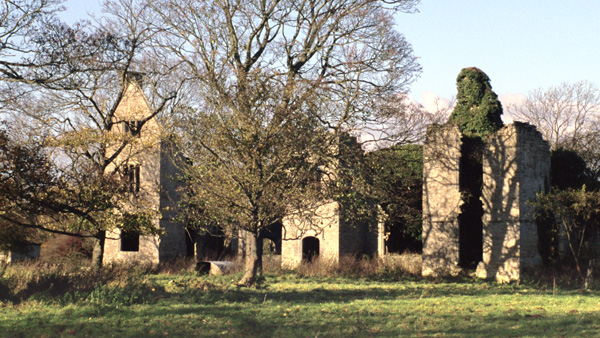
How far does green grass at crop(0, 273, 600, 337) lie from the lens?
10.4 m

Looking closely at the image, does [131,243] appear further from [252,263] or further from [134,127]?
[252,263]

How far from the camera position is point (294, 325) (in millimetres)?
10992

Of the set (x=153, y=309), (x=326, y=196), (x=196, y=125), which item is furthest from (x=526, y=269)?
(x=153, y=309)

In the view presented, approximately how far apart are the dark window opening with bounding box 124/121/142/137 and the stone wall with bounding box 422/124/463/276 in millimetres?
13255

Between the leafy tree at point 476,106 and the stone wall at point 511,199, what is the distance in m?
1.13

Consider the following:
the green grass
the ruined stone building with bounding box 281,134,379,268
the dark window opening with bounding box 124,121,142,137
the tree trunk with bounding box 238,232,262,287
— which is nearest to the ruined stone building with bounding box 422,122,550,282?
the ruined stone building with bounding box 281,134,379,268

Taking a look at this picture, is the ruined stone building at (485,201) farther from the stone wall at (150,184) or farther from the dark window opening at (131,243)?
the dark window opening at (131,243)

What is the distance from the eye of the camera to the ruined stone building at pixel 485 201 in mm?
23609

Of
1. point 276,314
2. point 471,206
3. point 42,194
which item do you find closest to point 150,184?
point 42,194

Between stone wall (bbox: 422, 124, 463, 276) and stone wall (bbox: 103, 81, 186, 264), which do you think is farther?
stone wall (bbox: 103, 81, 186, 264)

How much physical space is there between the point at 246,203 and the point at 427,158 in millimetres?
11195

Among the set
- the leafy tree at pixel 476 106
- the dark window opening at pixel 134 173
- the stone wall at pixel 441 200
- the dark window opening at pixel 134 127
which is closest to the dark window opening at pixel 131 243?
the dark window opening at pixel 134 173

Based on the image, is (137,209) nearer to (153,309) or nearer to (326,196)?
(326,196)

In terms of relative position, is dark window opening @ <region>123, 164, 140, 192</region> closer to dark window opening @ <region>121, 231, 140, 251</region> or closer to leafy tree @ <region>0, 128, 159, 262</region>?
dark window opening @ <region>121, 231, 140, 251</region>
